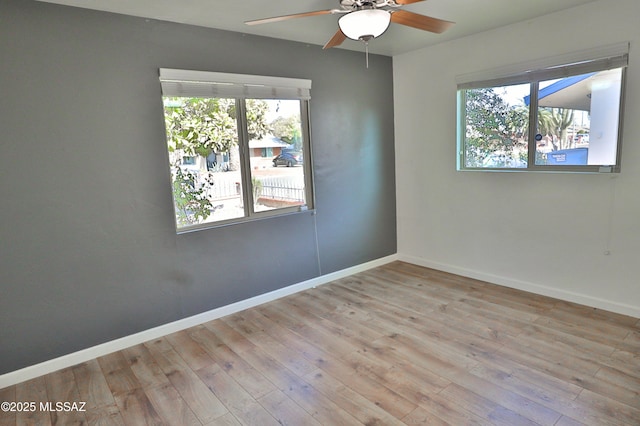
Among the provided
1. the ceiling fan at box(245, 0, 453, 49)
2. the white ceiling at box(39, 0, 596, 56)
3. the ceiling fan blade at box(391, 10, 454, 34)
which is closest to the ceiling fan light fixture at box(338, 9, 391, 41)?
the ceiling fan at box(245, 0, 453, 49)

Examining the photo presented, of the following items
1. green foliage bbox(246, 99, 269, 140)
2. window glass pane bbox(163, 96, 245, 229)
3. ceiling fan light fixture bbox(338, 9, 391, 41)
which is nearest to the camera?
ceiling fan light fixture bbox(338, 9, 391, 41)

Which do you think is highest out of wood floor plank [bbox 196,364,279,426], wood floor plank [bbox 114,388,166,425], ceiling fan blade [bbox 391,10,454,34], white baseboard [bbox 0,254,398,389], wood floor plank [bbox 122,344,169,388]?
ceiling fan blade [bbox 391,10,454,34]

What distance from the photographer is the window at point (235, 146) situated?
10.4 ft

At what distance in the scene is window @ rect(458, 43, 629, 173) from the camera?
304 centimetres

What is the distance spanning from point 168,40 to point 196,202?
1317 mm

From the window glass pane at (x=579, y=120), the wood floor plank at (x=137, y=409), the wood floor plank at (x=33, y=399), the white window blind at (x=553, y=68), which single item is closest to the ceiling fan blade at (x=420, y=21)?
the white window blind at (x=553, y=68)

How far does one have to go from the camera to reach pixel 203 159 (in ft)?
10.9

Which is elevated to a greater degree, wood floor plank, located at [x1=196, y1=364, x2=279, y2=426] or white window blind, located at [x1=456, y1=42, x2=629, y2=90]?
white window blind, located at [x1=456, y1=42, x2=629, y2=90]

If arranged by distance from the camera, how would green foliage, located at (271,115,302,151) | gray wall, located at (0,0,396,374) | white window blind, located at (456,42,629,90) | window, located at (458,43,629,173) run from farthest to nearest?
green foliage, located at (271,115,302,151) → window, located at (458,43,629,173) → white window blind, located at (456,42,629,90) → gray wall, located at (0,0,396,374)

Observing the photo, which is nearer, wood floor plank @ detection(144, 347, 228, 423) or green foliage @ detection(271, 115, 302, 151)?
wood floor plank @ detection(144, 347, 228, 423)

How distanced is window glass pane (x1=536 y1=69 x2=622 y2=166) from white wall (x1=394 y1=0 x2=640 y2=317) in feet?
0.38

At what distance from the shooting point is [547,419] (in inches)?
78.8

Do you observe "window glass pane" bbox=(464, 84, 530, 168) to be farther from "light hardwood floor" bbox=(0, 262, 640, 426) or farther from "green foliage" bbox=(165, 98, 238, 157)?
"green foliage" bbox=(165, 98, 238, 157)

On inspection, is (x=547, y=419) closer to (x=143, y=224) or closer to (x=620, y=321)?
(x=620, y=321)
